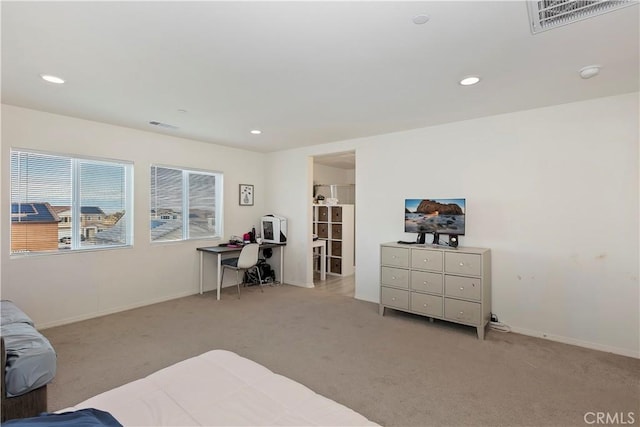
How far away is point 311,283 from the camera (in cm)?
568

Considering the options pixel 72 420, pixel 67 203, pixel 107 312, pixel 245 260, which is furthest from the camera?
pixel 245 260

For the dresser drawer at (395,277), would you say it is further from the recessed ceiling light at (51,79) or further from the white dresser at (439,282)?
the recessed ceiling light at (51,79)

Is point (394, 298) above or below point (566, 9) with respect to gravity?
below

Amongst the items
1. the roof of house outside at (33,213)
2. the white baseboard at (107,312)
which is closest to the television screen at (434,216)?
the white baseboard at (107,312)

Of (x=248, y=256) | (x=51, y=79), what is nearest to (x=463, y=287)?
(x=248, y=256)

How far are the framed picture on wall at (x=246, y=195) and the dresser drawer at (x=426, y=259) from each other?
3.30 meters

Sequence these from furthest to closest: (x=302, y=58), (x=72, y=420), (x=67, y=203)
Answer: (x=67, y=203)
(x=302, y=58)
(x=72, y=420)

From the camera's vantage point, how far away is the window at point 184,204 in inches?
184

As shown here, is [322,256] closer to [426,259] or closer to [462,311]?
[426,259]

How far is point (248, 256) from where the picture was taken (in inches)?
195

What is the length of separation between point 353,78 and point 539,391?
2839 millimetres

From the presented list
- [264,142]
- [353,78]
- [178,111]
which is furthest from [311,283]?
[353,78]

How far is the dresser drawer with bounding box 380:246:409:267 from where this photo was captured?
12.6 ft

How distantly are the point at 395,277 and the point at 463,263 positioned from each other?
2.76 feet
